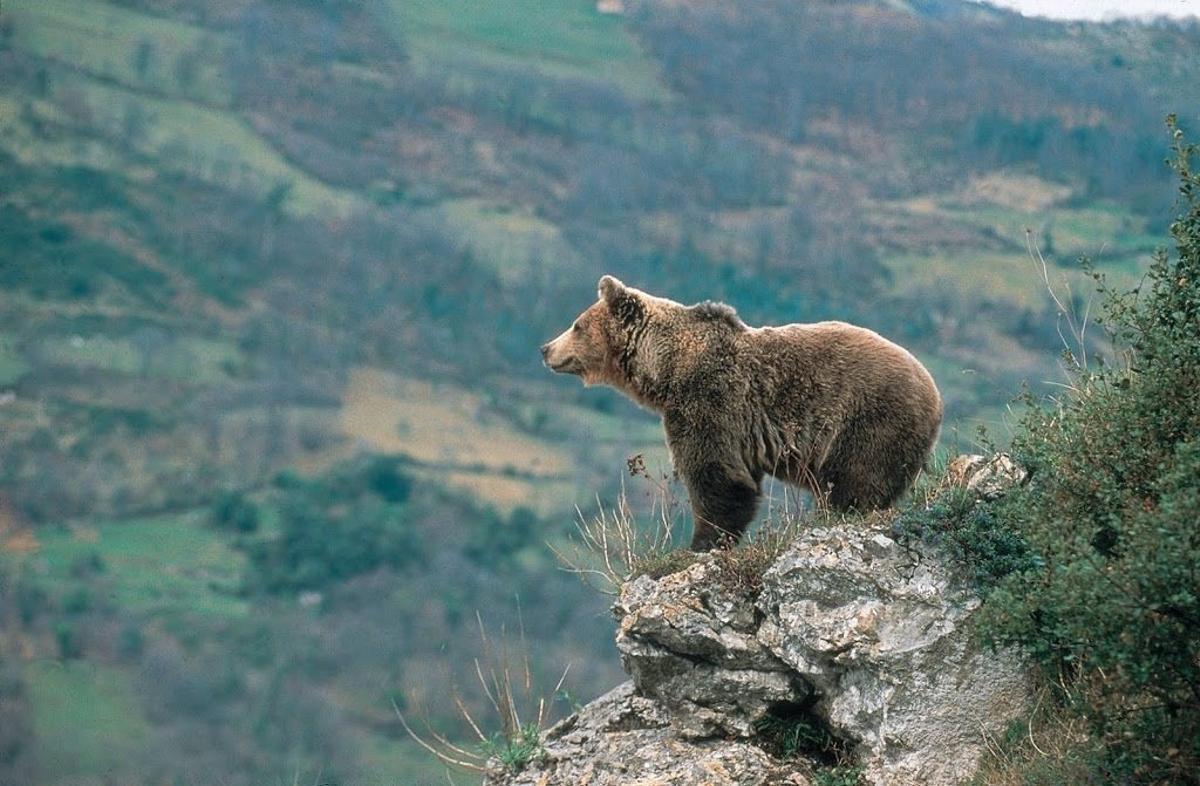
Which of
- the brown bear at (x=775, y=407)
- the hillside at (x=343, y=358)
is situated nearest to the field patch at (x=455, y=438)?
the hillside at (x=343, y=358)

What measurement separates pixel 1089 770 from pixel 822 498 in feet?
10.6

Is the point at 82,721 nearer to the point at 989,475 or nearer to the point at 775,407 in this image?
the point at 775,407

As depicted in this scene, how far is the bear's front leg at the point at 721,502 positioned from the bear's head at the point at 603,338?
176cm

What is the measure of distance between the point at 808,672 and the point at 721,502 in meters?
1.99

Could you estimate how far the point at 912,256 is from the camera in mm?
173875

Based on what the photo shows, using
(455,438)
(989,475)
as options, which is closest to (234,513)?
(455,438)

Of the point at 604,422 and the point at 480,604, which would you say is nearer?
the point at 480,604

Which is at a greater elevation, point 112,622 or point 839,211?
point 839,211

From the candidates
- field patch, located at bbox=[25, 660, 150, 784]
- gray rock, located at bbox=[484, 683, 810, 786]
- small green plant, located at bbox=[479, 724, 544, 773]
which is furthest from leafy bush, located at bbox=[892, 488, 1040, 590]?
field patch, located at bbox=[25, 660, 150, 784]

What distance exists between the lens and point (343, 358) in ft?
580

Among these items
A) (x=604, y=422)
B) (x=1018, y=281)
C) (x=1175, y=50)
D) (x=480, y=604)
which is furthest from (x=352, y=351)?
(x=1175, y=50)

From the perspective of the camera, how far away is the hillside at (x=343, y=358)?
110938mm

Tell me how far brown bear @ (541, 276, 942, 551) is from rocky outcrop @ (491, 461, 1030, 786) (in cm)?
67

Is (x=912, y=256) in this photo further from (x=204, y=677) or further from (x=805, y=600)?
(x=805, y=600)
